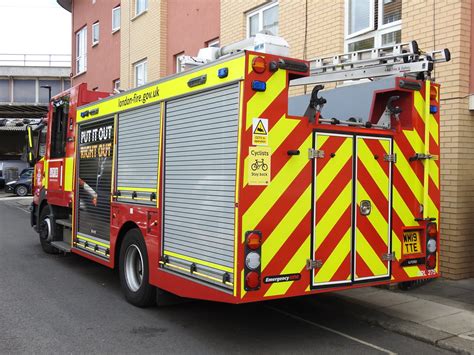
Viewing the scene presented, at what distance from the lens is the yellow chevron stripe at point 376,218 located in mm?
5277

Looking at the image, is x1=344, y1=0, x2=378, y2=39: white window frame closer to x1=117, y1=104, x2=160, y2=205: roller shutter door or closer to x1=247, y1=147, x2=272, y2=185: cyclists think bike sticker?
x1=117, y1=104, x2=160, y2=205: roller shutter door

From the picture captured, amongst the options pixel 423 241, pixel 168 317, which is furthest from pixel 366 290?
pixel 168 317

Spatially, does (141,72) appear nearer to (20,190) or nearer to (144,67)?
(144,67)

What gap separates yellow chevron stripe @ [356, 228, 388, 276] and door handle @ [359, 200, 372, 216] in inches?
7.6

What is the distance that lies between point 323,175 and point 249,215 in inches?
36.1

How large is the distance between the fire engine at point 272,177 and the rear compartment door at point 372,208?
12 mm

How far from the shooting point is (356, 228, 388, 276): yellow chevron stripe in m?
5.27

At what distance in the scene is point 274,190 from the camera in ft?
15.5

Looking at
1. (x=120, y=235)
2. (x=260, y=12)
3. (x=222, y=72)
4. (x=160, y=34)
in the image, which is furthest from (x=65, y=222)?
(x=160, y=34)

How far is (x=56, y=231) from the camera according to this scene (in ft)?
30.4

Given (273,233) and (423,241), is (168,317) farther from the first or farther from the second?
(423,241)

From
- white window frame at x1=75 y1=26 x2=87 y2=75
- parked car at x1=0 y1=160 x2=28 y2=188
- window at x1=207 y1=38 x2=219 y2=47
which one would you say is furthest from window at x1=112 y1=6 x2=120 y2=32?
parked car at x1=0 y1=160 x2=28 y2=188

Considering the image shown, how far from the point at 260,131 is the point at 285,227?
0.91 metres

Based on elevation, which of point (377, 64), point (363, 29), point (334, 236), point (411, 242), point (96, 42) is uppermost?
point (96, 42)
